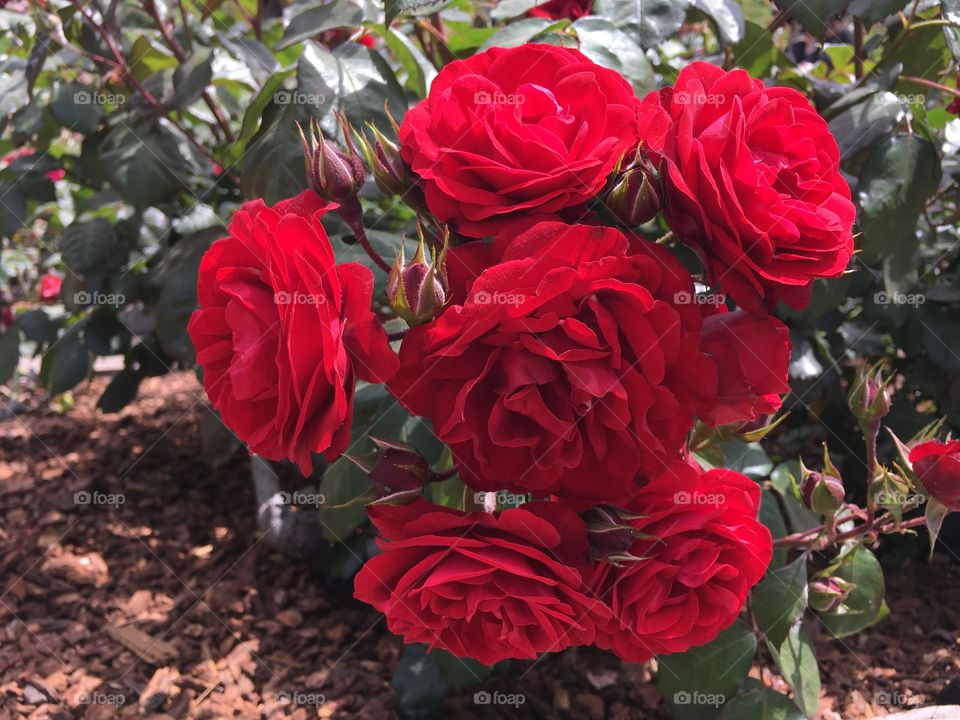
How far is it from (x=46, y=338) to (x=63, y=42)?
35.9 inches

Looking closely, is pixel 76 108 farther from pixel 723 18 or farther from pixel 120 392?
pixel 723 18

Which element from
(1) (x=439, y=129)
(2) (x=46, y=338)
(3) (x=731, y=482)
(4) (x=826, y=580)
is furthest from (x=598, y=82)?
(2) (x=46, y=338)

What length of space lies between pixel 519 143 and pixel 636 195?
0.43 ft

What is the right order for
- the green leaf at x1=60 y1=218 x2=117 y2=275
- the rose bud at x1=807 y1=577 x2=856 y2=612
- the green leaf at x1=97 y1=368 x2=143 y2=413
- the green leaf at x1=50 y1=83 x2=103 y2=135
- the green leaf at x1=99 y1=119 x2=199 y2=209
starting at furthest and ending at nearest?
the green leaf at x1=97 y1=368 x2=143 y2=413, the green leaf at x1=60 y1=218 x2=117 y2=275, the green leaf at x1=50 y1=83 x2=103 y2=135, the green leaf at x1=99 y1=119 x2=199 y2=209, the rose bud at x1=807 y1=577 x2=856 y2=612

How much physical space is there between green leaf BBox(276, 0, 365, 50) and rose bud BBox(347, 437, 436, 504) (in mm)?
767

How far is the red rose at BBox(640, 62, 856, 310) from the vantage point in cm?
76

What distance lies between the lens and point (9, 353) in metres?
2.26

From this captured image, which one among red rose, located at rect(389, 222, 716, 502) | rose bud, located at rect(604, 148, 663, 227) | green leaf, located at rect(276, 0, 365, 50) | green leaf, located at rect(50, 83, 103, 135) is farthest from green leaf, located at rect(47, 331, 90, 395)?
rose bud, located at rect(604, 148, 663, 227)

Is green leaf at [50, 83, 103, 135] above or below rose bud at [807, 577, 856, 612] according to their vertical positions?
above

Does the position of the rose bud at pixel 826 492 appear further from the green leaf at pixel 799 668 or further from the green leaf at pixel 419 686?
the green leaf at pixel 419 686

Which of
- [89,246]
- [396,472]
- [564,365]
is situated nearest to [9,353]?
[89,246]

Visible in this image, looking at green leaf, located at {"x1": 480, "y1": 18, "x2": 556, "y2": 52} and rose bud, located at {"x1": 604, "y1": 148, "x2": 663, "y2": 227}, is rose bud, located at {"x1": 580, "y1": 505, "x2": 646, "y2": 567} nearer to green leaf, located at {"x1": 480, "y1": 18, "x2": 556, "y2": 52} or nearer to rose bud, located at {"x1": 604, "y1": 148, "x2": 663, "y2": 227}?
rose bud, located at {"x1": 604, "y1": 148, "x2": 663, "y2": 227}

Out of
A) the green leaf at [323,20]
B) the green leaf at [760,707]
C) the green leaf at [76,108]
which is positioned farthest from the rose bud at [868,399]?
the green leaf at [76,108]

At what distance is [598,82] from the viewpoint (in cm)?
84
